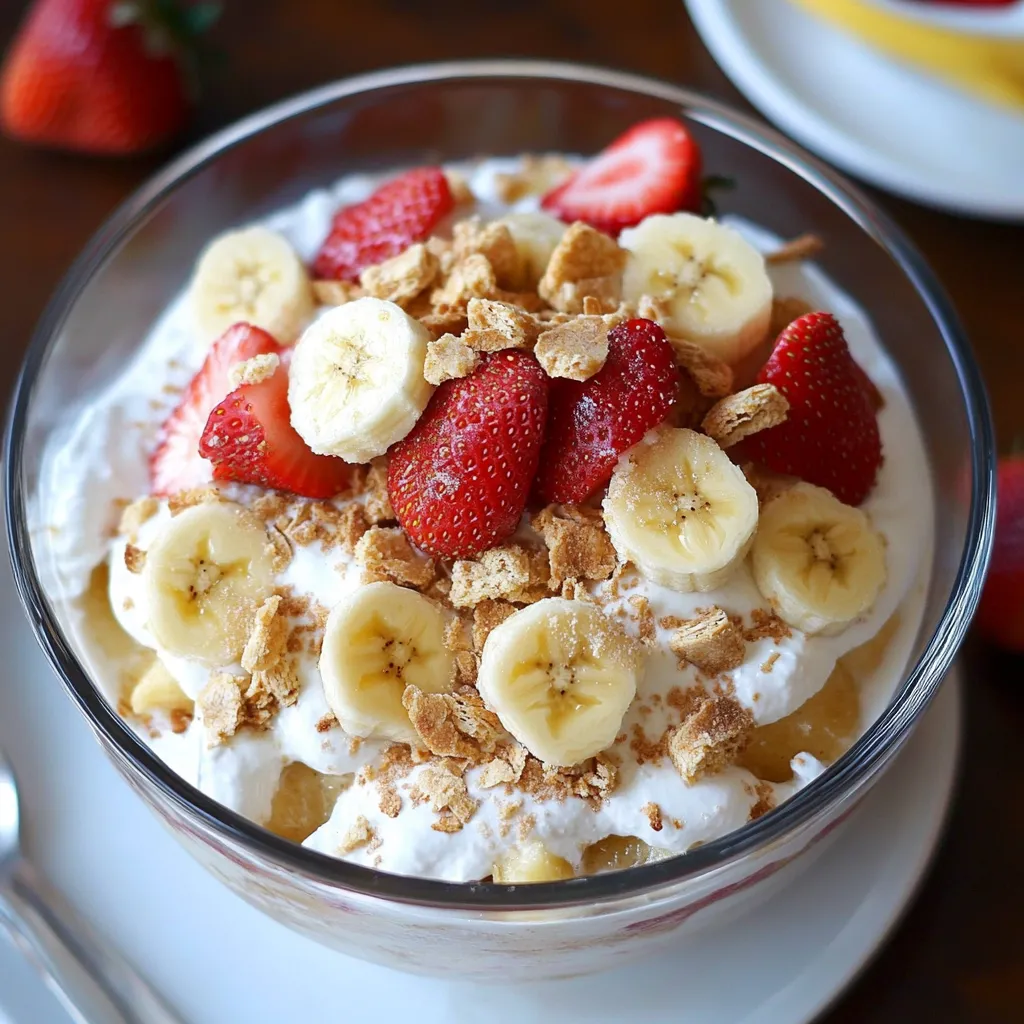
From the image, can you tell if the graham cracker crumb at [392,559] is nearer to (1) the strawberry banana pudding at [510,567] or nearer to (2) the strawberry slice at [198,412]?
(1) the strawberry banana pudding at [510,567]

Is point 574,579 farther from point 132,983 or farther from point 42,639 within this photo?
point 132,983

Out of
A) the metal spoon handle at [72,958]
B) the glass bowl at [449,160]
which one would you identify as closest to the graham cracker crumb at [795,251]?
the glass bowl at [449,160]

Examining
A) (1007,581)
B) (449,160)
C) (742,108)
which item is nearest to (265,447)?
(449,160)

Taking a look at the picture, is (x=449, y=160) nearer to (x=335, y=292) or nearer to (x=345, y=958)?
(x=335, y=292)

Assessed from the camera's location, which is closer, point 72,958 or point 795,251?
point 72,958

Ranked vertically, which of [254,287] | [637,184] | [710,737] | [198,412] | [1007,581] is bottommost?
[1007,581]

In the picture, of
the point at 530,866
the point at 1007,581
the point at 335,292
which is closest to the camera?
the point at 530,866

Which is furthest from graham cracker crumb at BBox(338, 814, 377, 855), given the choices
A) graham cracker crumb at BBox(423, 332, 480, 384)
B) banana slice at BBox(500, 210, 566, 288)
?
banana slice at BBox(500, 210, 566, 288)
